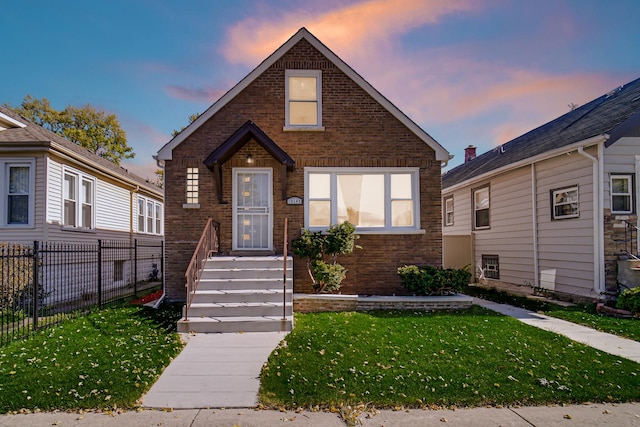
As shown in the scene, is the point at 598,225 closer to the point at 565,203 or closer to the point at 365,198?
the point at 565,203

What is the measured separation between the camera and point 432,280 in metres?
9.84

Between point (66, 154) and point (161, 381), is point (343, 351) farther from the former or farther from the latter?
point (66, 154)

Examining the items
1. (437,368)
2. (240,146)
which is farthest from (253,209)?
(437,368)

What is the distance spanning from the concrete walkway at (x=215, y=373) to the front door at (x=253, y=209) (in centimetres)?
369

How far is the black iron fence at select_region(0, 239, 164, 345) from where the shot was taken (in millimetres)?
7930

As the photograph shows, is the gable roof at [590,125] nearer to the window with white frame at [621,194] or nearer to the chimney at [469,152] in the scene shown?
the window with white frame at [621,194]

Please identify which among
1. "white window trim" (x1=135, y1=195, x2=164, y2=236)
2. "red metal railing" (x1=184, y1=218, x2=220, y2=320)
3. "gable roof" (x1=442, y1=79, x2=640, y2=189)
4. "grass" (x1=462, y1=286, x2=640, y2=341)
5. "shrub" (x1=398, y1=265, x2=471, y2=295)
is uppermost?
"gable roof" (x1=442, y1=79, x2=640, y2=189)

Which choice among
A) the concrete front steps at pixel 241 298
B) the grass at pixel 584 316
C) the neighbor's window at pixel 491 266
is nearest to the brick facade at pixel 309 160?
the concrete front steps at pixel 241 298

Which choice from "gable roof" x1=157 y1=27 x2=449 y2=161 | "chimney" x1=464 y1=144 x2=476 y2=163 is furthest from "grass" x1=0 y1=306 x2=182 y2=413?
"chimney" x1=464 y1=144 x2=476 y2=163

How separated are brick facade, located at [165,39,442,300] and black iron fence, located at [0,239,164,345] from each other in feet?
7.79

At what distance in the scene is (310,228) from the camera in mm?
10766

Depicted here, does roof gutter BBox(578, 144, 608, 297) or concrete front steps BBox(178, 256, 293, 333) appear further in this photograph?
roof gutter BBox(578, 144, 608, 297)

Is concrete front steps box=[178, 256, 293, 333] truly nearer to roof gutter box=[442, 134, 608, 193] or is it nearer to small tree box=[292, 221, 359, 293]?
small tree box=[292, 221, 359, 293]

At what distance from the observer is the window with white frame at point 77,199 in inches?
490
